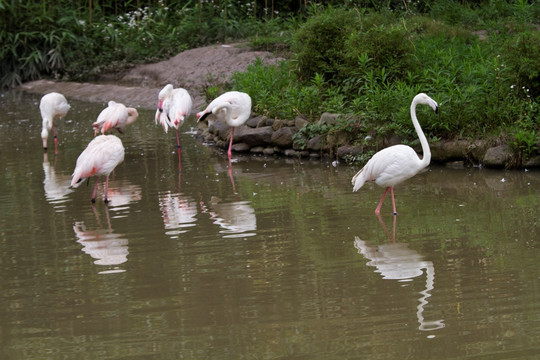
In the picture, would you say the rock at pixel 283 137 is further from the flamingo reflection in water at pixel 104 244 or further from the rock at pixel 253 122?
the flamingo reflection in water at pixel 104 244

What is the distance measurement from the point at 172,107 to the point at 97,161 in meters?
3.26

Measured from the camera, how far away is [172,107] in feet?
39.3

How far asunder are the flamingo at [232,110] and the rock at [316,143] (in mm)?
1036

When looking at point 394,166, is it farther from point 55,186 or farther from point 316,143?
point 55,186

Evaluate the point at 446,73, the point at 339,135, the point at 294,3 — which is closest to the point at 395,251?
the point at 339,135

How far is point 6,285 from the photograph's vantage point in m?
6.10

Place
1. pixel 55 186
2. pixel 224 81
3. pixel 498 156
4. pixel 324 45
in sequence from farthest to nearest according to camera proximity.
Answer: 1. pixel 224 81
2. pixel 324 45
3. pixel 55 186
4. pixel 498 156

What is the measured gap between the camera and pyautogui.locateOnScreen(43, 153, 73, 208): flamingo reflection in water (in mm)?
9172

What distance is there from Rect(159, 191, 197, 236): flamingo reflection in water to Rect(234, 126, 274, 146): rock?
93.4 inches

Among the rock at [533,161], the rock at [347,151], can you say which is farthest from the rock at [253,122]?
the rock at [533,161]

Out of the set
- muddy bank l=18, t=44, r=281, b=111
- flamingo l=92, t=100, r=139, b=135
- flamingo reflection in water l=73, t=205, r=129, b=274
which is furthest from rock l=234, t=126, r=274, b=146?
muddy bank l=18, t=44, r=281, b=111

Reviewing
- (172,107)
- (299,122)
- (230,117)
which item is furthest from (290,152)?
(172,107)

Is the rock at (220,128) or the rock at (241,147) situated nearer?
the rock at (241,147)

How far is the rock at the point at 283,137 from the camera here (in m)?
11.0
